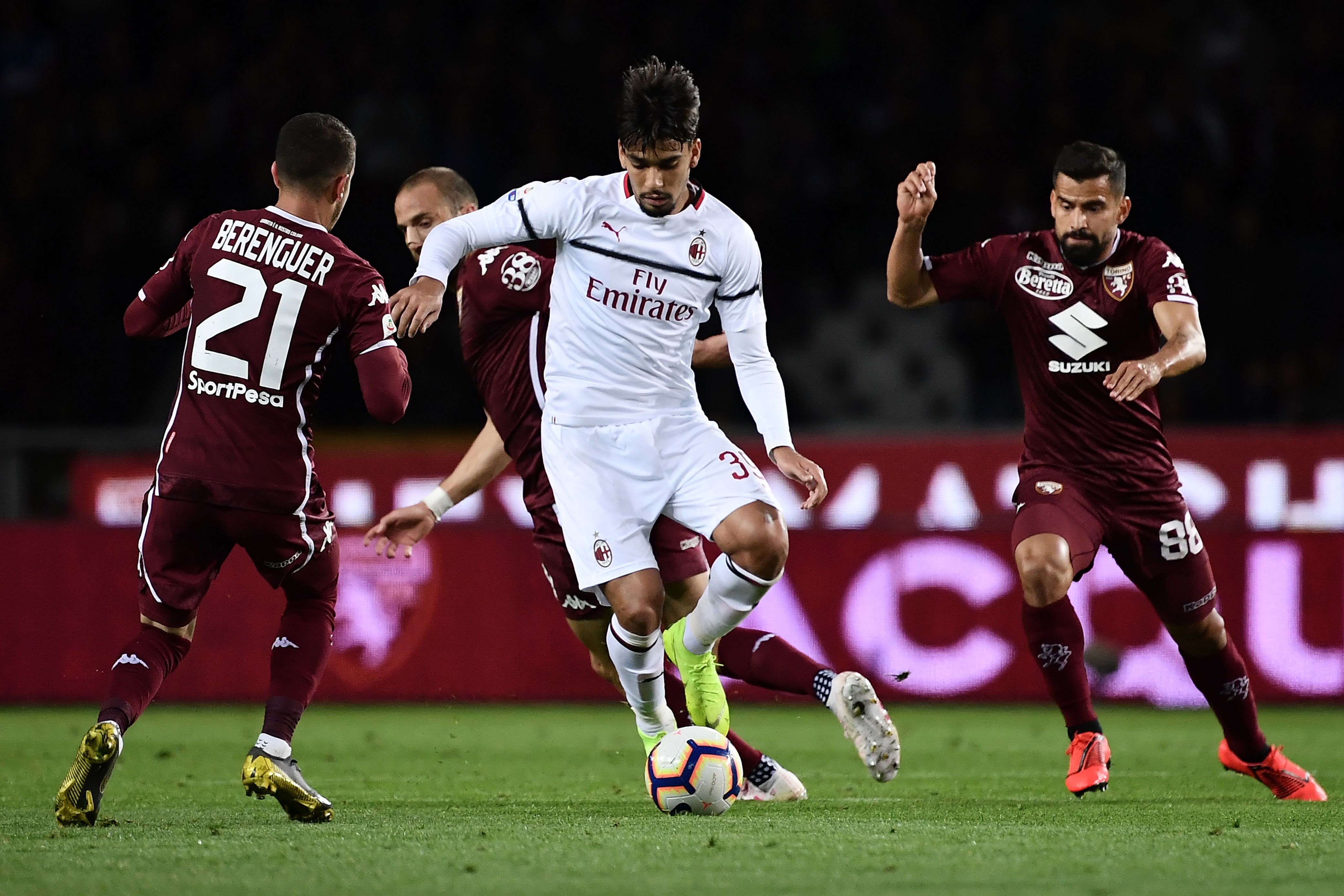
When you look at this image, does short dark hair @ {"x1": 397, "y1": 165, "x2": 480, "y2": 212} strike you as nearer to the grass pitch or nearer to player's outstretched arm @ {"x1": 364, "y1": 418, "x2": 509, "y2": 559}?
player's outstretched arm @ {"x1": 364, "y1": 418, "x2": 509, "y2": 559}

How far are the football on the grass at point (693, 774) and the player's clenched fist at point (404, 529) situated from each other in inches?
44.4

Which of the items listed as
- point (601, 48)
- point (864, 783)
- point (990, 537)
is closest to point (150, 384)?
point (601, 48)

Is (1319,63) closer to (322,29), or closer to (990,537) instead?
(990,537)

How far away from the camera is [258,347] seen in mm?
4750

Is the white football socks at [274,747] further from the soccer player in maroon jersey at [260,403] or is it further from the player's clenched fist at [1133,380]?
the player's clenched fist at [1133,380]

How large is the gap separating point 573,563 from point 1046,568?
58.2 inches

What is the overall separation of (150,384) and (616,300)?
25.3ft

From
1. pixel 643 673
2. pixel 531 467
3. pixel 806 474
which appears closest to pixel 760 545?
pixel 806 474

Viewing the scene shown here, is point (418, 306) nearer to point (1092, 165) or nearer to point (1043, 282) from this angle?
point (1043, 282)

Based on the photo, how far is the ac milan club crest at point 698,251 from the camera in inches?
196

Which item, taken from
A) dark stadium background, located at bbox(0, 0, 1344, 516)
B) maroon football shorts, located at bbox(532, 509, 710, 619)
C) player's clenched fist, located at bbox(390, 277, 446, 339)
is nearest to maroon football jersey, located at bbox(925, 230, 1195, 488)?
maroon football shorts, located at bbox(532, 509, 710, 619)

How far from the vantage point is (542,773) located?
628 cm

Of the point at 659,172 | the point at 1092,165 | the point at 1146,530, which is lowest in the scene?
the point at 1146,530

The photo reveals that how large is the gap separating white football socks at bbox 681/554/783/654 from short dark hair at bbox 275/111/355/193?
1.64 meters
